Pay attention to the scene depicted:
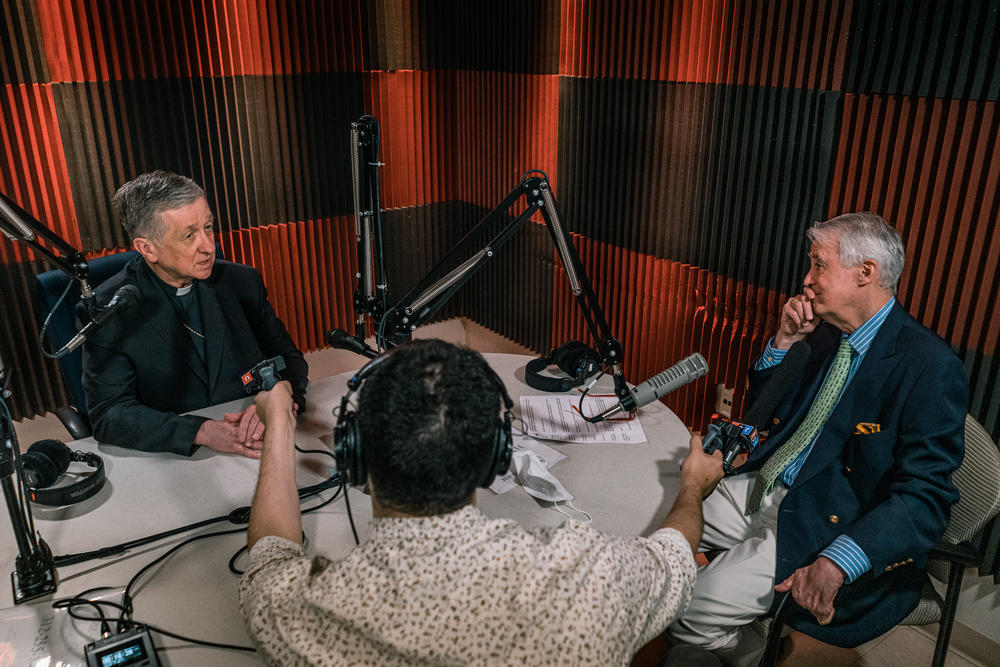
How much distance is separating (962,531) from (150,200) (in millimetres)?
2770

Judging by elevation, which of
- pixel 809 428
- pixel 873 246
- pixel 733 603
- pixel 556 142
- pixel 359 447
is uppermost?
pixel 556 142

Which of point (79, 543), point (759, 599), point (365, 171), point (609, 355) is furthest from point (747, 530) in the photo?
point (79, 543)

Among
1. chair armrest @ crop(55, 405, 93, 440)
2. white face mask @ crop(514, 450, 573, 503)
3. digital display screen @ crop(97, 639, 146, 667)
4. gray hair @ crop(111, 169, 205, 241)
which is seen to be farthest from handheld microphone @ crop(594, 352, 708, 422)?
chair armrest @ crop(55, 405, 93, 440)

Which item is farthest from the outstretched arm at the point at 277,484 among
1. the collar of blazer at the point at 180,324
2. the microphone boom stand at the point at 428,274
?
the collar of blazer at the point at 180,324

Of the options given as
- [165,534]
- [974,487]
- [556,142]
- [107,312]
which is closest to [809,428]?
[974,487]

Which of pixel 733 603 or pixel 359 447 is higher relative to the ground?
pixel 359 447

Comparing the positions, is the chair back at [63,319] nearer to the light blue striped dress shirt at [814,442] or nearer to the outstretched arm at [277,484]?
the outstretched arm at [277,484]

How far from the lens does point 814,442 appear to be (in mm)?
2271

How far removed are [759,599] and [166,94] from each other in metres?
3.50

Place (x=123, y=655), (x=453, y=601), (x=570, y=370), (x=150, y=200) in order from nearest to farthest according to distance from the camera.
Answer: (x=453, y=601)
(x=123, y=655)
(x=150, y=200)
(x=570, y=370)

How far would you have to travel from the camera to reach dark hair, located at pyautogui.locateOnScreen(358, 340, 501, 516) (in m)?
1.15

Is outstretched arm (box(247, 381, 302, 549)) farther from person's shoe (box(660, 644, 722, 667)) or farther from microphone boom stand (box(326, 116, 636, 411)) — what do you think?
person's shoe (box(660, 644, 722, 667))

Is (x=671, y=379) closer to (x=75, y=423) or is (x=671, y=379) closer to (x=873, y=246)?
(x=873, y=246)

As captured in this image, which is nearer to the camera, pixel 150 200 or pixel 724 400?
pixel 150 200
